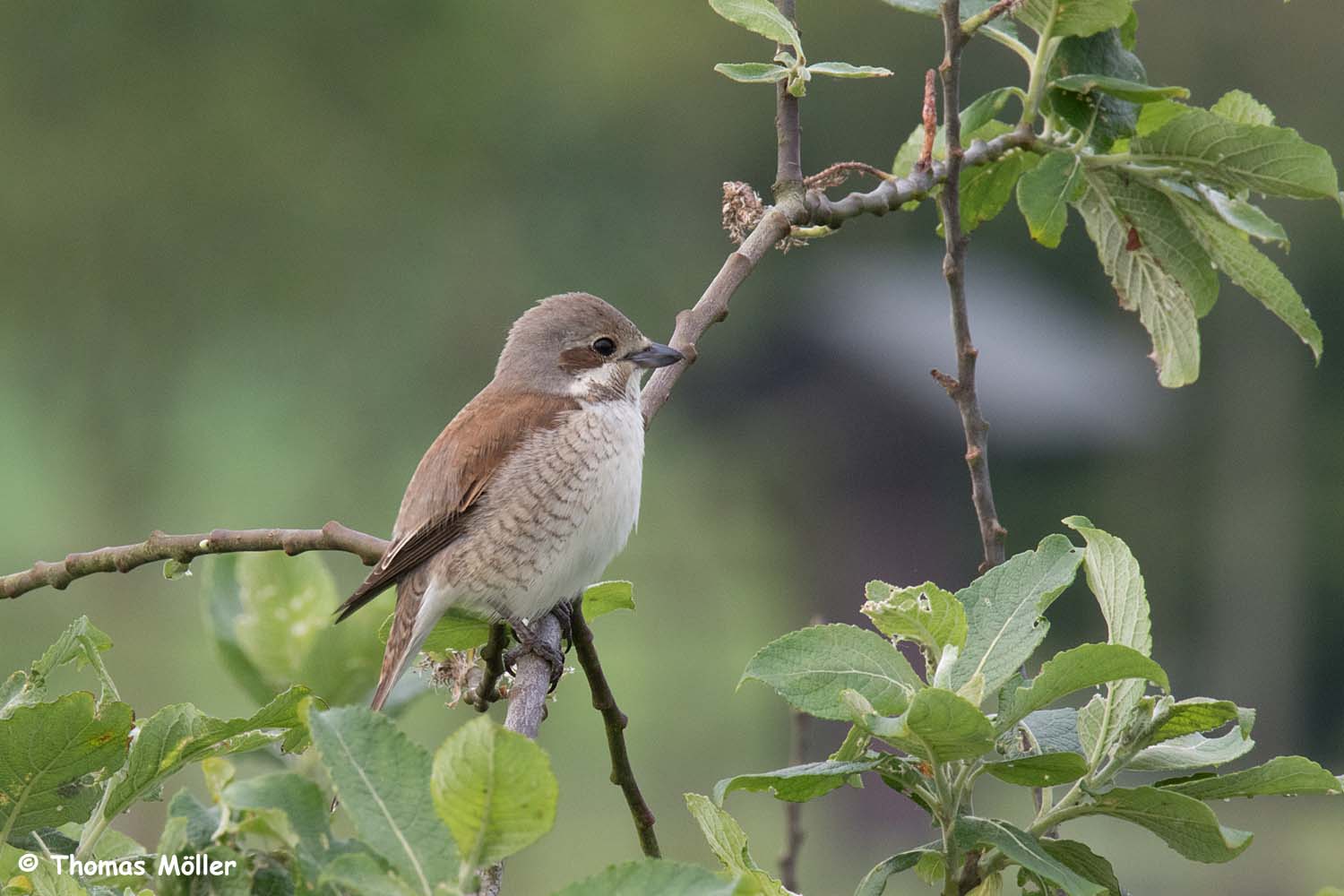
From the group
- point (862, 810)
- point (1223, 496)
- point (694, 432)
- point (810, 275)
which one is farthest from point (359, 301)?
point (1223, 496)

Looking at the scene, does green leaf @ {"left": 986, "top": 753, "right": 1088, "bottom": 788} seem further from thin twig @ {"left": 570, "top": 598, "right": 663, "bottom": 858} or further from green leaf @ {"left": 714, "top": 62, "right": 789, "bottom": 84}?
green leaf @ {"left": 714, "top": 62, "right": 789, "bottom": 84}

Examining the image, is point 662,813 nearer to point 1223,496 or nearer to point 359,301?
point 359,301

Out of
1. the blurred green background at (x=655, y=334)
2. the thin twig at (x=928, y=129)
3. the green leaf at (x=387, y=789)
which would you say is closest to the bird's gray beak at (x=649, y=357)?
the thin twig at (x=928, y=129)

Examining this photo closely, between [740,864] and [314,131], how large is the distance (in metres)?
6.84

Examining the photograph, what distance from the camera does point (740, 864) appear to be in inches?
38.8

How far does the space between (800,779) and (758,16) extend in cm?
81

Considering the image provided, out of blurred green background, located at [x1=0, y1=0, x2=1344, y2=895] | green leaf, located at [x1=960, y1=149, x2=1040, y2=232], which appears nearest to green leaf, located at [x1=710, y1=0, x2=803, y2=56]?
green leaf, located at [x1=960, y1=149, x2=1040, y2=232]

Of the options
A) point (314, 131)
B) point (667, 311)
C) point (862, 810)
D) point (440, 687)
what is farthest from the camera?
point (667, 311)

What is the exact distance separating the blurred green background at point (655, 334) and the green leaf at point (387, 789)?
603cm

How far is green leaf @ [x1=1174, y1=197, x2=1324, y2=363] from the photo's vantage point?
1666 mm

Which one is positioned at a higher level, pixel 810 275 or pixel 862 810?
pixel 810 275

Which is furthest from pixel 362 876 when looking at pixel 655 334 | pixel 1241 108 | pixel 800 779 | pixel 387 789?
pixel 655 334

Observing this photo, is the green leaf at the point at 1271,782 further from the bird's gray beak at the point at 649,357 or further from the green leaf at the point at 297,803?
the bird's gray beak at the point at 649,357

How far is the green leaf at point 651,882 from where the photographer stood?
0.69 meters
